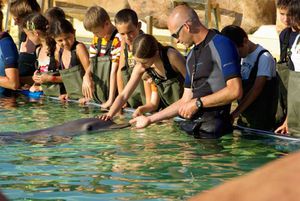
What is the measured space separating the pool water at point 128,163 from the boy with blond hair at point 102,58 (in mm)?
1501

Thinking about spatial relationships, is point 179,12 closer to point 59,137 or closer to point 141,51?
point 141,51

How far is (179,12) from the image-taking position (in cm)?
702

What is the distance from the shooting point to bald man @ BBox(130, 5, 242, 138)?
6.71 metres

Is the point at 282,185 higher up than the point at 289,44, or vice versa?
the point at 282,185

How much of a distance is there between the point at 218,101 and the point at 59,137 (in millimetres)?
1676

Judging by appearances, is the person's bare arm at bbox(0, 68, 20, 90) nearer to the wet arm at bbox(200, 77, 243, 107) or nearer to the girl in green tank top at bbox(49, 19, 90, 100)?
the girl in green tank top at bbox(49, 19, 90, 100)

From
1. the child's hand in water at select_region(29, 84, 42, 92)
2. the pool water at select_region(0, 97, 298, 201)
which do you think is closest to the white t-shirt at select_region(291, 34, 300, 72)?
the pool water at select_region(0, 97, 298, 201)

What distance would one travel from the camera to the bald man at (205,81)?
671cm

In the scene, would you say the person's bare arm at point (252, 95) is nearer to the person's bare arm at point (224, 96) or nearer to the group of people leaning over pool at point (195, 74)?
the group of people leaning over pool at point (195, 74)

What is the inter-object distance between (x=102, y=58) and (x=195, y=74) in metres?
2.67

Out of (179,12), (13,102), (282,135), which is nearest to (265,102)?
(282,135)

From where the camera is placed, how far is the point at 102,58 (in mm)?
9445

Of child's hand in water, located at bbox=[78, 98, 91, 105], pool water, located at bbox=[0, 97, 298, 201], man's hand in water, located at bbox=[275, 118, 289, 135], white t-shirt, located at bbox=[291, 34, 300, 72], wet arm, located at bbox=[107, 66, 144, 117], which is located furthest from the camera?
child's hand in water, located at bbox=[78, 98, 91, 105]

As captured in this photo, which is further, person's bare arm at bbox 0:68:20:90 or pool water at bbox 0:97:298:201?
person's bare arm at bbox 0:68:20:90
